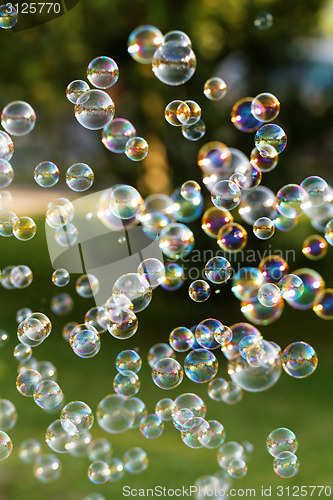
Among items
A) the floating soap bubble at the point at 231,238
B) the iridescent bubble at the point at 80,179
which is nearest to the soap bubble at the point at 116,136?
the iridescent bubble at the point at 80,179

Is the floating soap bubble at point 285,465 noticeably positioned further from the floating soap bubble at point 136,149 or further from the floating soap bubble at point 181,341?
the floating soap bubble at point 136,149

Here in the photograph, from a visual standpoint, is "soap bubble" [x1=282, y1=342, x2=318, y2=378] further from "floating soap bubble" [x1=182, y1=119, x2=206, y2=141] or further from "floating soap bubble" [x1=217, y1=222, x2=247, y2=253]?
"floating soap bubble" [x1=182, y1=119, x2=206, y2=141]

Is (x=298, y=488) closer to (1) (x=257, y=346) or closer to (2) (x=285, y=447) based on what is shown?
(2) (x=285, y=447)

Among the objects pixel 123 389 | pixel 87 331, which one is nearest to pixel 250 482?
pixel 123 389

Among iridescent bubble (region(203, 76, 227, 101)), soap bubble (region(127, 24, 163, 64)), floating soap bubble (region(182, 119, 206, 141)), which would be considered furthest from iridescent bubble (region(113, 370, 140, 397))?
soap bubble (region(127, 24, 163, 64))

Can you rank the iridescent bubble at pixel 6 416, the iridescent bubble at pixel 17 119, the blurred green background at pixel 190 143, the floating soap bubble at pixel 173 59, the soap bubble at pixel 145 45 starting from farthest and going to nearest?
the blurred green background at pixel 190 143
the iridescent bubble at pixel 6 416
the iridescent bubble at pixel 17 119
the soap bubble at pixel 145 45
the floating soap bubble at pixel 173 59

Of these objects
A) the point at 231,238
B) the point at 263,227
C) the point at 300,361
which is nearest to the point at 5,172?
the point at 231,238

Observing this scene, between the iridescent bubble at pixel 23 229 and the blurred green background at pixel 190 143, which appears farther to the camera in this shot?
the blurred green background at pixel 190 143
